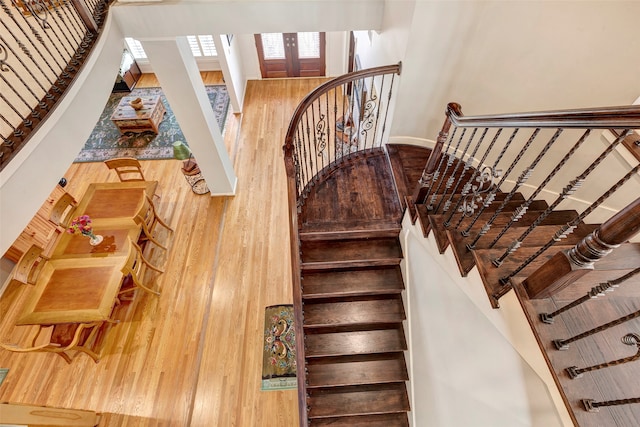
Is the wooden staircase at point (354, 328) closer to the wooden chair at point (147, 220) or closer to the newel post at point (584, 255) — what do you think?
the newel post at point (584, 255)

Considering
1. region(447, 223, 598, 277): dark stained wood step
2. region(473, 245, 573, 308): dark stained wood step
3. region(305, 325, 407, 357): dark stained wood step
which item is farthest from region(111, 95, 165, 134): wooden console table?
region(473, 245, 573, 308): dark stained wood step

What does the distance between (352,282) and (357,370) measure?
87cm

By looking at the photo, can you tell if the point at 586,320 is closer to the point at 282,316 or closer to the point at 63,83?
the point at 282,316

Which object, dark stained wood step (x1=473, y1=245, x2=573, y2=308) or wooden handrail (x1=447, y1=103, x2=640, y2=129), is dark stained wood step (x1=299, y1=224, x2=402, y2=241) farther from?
wooden handrail (x1=447, y1=103, x2=640, y2=129)

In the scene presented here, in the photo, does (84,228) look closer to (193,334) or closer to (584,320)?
(193,334)

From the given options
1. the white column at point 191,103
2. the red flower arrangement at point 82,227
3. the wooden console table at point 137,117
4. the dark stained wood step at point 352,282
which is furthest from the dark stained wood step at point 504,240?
the wooden console table at point 137,117

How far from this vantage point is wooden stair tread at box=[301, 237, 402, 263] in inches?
114

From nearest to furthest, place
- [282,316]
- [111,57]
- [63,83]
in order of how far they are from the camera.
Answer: [63,83] < [111,57] < [282,316]

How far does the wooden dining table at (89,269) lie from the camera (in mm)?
2988

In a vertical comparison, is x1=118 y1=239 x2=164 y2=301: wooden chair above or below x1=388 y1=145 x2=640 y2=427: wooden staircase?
above

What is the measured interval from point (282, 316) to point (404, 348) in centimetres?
157

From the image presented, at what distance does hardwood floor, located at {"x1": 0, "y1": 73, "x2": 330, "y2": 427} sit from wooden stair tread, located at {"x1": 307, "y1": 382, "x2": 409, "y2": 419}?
1.51 feet

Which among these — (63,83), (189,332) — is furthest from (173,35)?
(189,332)

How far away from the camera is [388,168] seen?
10.9ft
